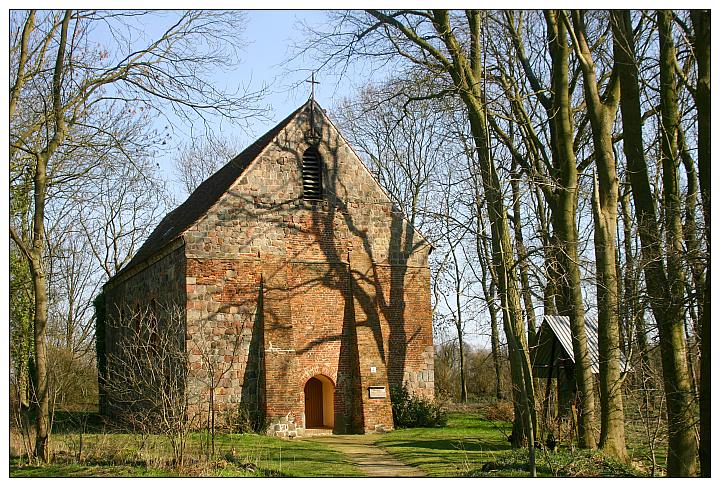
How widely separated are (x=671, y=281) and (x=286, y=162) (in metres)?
14.0

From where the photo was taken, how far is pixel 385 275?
78.3 feet

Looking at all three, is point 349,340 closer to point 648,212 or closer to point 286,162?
point 286,162

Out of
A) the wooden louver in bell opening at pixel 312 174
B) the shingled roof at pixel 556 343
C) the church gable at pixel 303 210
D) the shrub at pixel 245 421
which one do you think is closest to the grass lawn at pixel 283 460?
the shrub at pixel 245 421

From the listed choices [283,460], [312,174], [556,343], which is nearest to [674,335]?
[556,343]

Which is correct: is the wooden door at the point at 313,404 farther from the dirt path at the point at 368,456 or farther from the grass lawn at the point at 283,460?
the grass lawn at the point at 283,460

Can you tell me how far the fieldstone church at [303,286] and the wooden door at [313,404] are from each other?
0.03 meters

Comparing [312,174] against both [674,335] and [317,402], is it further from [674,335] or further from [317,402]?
[674,335]

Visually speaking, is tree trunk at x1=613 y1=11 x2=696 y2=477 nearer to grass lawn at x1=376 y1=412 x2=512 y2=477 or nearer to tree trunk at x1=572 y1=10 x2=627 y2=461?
tree trunk at x1=572 y1=10 x2=627 y2=461

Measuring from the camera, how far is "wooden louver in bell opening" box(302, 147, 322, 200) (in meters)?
23.4

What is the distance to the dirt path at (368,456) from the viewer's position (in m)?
14.5

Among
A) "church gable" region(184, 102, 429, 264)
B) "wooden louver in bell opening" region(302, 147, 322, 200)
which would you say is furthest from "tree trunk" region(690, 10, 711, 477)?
"wooden louver in bell opening" region(302, 147, 322, 200)

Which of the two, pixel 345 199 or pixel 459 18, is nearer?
pixel 459 18

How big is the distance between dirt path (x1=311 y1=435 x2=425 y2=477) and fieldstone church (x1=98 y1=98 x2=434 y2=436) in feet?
3.29

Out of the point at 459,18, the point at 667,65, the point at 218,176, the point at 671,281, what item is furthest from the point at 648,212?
the point at 218,176
